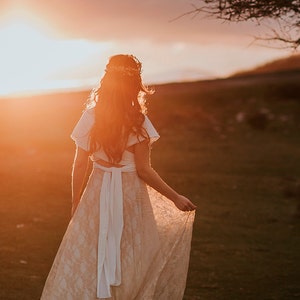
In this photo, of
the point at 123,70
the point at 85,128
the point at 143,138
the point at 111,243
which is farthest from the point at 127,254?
the point at 123,70

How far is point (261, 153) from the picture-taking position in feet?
90.5

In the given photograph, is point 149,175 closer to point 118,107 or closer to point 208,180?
point 118,107

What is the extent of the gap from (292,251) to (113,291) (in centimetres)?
728

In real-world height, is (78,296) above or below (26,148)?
above

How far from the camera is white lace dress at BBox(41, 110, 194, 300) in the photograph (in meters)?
7.08

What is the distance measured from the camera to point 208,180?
21.4 meters

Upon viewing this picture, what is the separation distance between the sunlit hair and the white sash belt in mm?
236

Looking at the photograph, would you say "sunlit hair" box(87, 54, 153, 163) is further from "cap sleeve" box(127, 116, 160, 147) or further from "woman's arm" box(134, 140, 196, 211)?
"woman's arm" box(134, 140, 196, 211)

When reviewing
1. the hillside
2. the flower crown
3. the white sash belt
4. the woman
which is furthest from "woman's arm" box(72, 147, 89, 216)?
the hillside

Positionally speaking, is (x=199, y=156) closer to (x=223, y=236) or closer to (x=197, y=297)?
(x=223, y=236)

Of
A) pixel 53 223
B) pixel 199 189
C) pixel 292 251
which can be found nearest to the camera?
pixel 292 251

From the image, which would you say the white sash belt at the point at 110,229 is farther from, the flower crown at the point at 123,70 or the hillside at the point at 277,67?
the hillside at the point at 277,67

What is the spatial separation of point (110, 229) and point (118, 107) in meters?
1.05

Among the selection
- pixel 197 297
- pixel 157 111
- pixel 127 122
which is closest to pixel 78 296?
pixel 127 122
